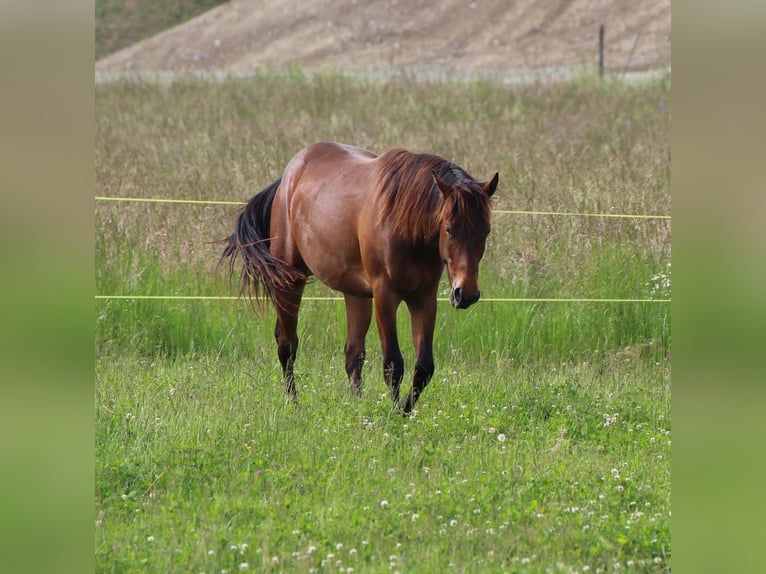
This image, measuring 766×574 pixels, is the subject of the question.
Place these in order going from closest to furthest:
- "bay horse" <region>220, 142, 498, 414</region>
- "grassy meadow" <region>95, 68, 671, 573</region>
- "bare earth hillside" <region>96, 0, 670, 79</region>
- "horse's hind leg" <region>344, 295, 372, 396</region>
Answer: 1. "grassy meadow" <region>95, 68, 671, 573</region>
2. "bay horse" <region>220, 142, 498, 414</region>
3. "horse's hind leg" <region>344, 295, 372, 396</region>
4. "bare earth hillside" <region>96, 0, 670, 79</region>

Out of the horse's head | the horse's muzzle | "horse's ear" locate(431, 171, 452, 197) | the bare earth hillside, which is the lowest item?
the horse's muzzle

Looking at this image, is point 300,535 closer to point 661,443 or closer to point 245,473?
point 245,473

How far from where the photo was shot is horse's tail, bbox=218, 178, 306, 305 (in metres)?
7.36

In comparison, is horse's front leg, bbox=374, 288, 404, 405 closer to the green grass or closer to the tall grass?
the tall grass

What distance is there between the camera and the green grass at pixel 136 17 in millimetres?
41281

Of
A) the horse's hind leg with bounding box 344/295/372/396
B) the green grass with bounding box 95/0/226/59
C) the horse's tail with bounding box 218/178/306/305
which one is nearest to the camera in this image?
the horse's hind leg with bounding box 344/295/372/396

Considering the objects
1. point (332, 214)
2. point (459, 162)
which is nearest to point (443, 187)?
point (332, 214)

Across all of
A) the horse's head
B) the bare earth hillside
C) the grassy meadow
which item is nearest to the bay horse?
the horse's head

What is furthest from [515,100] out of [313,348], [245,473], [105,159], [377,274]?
[245,473]

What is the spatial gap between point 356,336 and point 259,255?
102cm

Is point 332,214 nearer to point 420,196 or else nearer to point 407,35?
point 420,196

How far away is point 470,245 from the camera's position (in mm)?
5660

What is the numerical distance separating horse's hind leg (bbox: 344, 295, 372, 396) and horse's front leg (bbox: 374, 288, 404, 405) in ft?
1.50

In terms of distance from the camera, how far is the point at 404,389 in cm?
717
